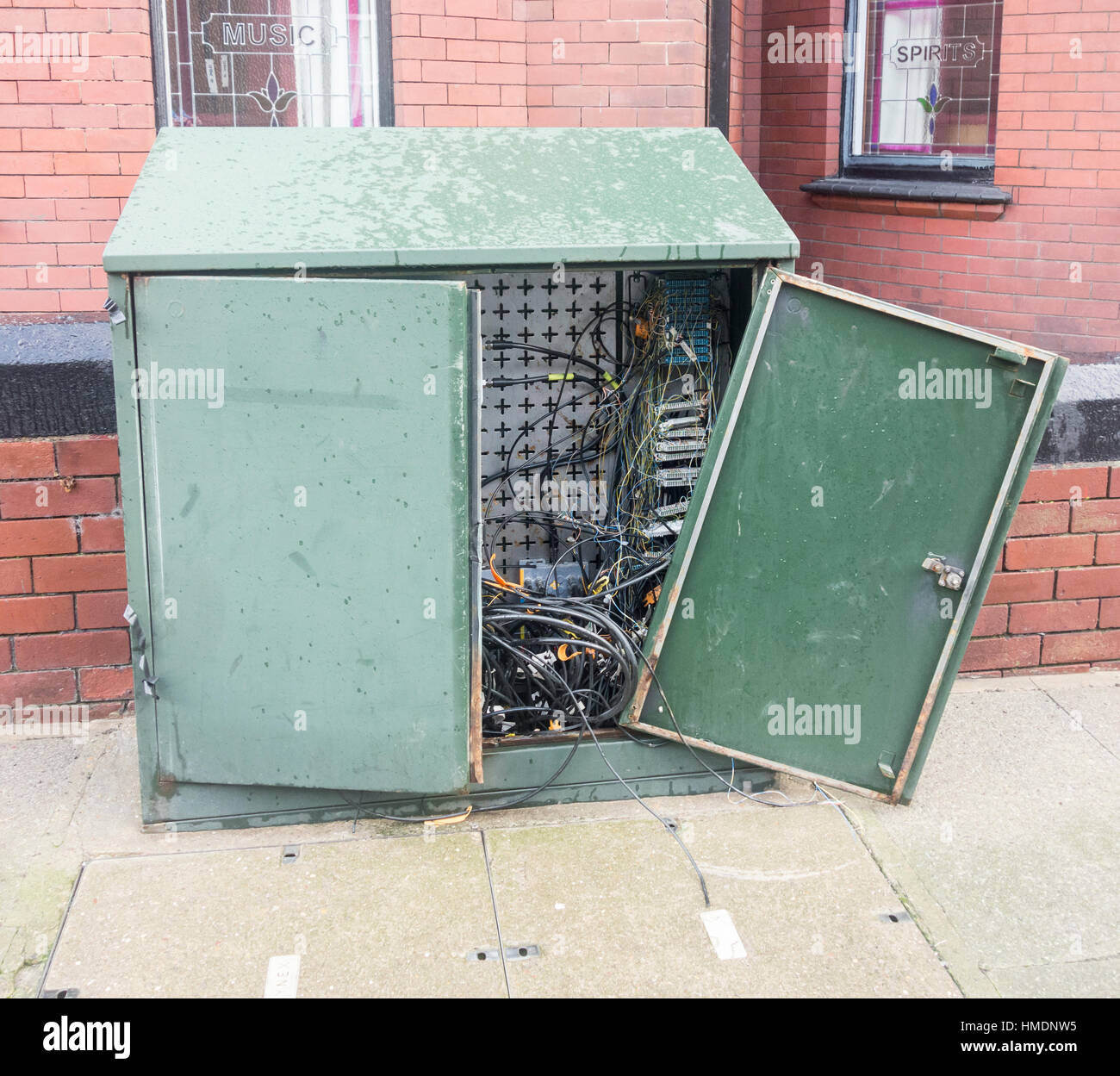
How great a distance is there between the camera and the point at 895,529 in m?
3.91

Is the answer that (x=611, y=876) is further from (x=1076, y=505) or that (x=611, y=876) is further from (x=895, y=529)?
(x=1076, y=505)

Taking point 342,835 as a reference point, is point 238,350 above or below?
above

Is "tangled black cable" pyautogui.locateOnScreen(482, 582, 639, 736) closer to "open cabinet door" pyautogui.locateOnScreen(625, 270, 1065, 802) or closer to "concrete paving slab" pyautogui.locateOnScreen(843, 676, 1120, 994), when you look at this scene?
"open cabinet door" pyautogui.locateOnScreen(625, 270, 1065, 802)

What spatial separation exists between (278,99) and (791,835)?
3.71 meters

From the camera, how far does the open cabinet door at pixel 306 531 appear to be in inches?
140

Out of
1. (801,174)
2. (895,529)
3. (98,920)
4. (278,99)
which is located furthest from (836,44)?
(98,920)

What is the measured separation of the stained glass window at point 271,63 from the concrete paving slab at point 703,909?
3.24 metres

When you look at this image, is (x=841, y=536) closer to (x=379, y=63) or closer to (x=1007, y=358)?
(x=1007, y=358)

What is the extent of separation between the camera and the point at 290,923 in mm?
3562

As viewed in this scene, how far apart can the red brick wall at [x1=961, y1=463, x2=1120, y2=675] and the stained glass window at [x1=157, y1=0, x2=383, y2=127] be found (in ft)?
10.6

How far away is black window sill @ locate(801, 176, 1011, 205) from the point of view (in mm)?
6773

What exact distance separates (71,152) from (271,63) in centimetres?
94

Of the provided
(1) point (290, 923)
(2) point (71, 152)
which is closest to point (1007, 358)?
(1) point (290, 923)

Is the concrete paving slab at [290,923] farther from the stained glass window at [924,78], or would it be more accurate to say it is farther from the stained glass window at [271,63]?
the stained glass window at [924,78]
